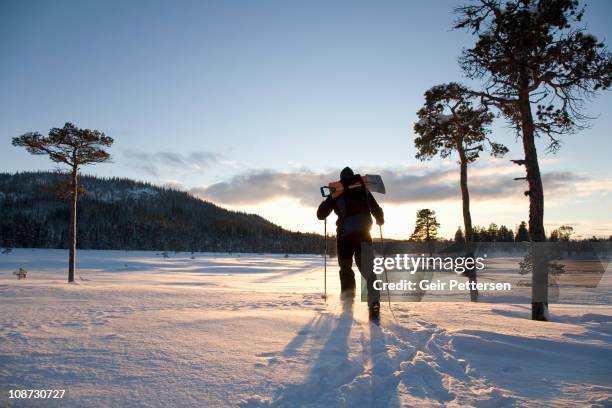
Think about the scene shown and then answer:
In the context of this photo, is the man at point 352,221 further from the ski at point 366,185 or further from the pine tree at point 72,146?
the pine tree at point 72,146

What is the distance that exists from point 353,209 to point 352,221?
0.20m

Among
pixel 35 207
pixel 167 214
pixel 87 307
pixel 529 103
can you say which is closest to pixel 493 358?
pixel 87 307

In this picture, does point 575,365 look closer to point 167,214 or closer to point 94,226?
point 94,226

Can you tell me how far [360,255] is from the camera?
15.4 ft

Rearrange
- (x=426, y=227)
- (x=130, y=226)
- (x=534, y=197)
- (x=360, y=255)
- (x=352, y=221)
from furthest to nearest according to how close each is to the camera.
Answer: (x=130, y=226), (x=426, y=227), (x=534, y=197), (x=352, y=221), (x=360, y=255)

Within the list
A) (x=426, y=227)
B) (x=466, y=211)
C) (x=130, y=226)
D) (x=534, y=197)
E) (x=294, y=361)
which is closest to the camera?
(x=294, y=361)

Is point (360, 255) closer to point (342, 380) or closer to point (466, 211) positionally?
point (342, 380)

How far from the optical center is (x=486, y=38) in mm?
7805

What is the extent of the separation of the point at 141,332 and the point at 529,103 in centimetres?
924

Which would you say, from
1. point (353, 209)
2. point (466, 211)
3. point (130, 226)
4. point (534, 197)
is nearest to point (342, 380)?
point (353, 209)

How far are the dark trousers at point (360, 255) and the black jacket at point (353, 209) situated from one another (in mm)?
96

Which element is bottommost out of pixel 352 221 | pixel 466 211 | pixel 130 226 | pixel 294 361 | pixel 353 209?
pixel 294 361

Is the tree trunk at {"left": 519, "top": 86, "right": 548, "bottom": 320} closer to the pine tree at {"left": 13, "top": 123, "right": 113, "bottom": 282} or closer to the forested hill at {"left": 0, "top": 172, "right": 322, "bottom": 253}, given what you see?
the pine tree at {"left": 13, "top": 123, "right": 113, "bottom": 282}

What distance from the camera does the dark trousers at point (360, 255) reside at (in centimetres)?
438
